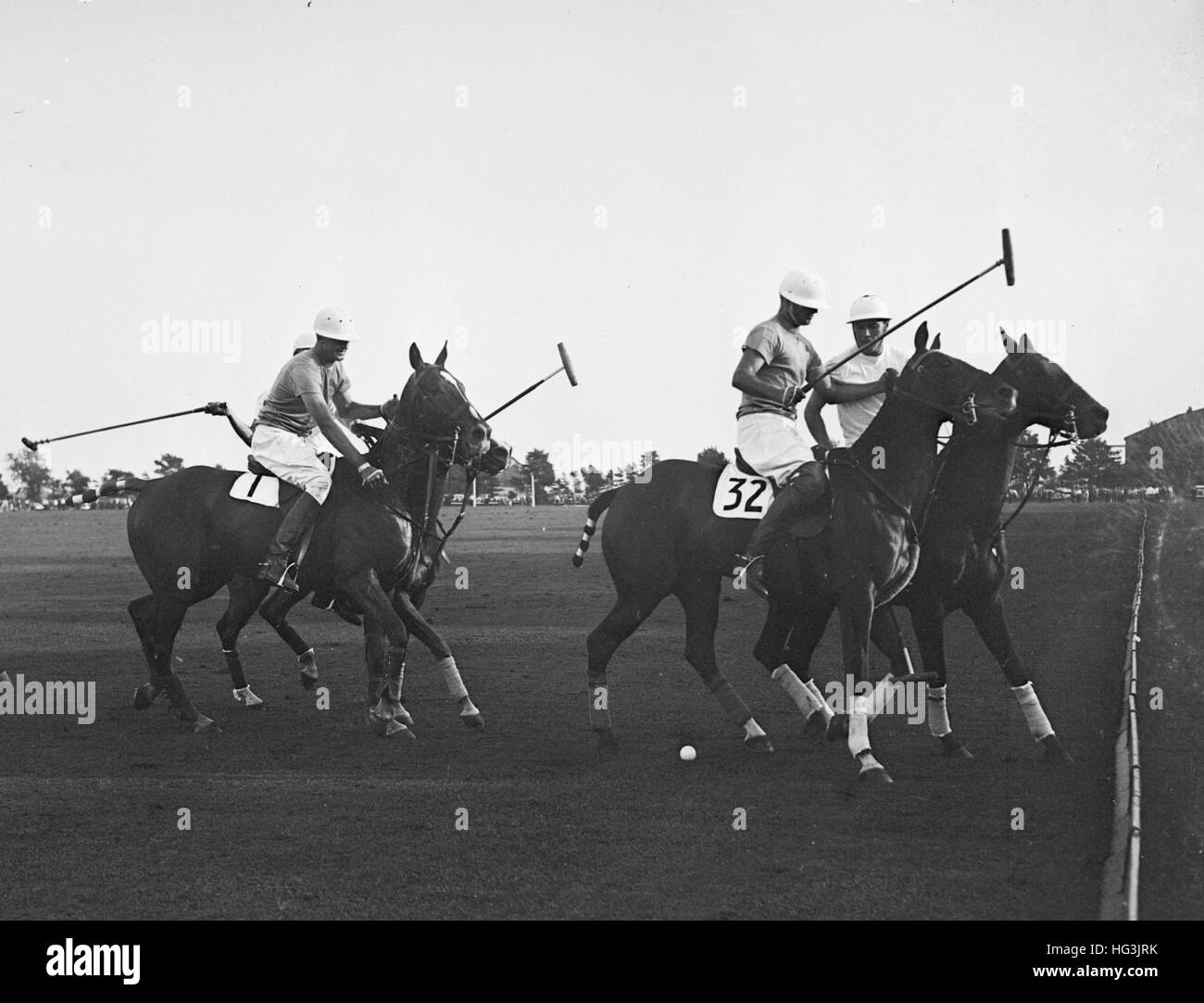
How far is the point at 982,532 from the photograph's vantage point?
31.0 feet

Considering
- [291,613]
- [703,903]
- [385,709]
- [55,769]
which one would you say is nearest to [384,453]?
[385,709]

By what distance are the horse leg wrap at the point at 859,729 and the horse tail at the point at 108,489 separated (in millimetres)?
6521

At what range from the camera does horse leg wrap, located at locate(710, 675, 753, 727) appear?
33.0 feet

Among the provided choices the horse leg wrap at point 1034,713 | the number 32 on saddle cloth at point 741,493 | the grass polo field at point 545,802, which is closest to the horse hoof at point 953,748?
the grass polo field at point 545,802

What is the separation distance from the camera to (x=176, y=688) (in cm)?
1151

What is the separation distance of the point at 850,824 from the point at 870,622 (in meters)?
1.87

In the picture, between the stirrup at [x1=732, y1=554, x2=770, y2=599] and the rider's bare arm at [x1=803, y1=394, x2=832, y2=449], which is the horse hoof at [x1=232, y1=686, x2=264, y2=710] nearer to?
the stirrup at [x1=732, y1=554, x2=770, y2=599]

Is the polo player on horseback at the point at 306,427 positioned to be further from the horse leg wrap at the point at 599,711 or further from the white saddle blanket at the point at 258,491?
the horse leg wrap at the point at 599,711

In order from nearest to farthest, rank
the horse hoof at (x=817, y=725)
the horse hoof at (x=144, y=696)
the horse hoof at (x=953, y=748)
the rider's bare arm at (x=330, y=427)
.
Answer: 1. the horse hoof at (x=953, y=748)
2. the horse hoof at (x=817, y=725)
3. the rider's bare arm at (x=330, y=427)
4. the horse hoof at (x=144, y=696)

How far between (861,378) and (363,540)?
373 cm

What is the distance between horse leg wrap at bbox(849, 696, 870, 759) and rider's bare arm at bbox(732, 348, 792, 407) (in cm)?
196

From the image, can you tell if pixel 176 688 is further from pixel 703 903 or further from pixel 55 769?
pixel 703 903

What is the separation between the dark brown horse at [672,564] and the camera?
10062 mm

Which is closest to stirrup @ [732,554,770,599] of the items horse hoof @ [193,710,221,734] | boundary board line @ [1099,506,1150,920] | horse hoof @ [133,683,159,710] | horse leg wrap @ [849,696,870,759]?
horse leg wrap @ [849,696,870,759]
